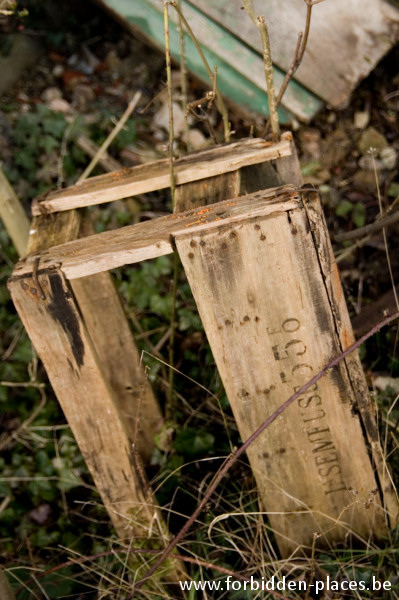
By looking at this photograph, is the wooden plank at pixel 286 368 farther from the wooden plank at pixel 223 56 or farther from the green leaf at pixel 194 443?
the wooden plank at pixel 223 56

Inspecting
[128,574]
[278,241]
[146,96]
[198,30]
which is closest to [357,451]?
[278,241]

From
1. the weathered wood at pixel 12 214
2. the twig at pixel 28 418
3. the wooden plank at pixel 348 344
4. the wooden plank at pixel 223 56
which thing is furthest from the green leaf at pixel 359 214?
the twig at pixel 28 418

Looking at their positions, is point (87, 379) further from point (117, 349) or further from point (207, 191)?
point (207, 191)

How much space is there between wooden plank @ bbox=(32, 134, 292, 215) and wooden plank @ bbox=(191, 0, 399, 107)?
1283mm

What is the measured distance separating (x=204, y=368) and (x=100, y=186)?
1.11 metres

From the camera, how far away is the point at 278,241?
1.73 meters

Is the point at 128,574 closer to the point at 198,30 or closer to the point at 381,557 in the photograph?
the point at 381,557

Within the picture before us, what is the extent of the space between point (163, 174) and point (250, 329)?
63 cm

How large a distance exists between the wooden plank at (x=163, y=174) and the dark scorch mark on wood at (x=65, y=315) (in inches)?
15.3

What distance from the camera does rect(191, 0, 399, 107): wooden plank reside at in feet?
10.2

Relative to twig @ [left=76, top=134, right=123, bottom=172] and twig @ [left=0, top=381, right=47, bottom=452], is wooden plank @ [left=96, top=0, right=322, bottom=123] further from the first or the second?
twig @ [left=0, top=381, right=47, bottom=452]

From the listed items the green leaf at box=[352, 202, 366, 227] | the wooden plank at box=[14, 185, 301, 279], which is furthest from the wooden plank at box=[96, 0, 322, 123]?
the wooden plank at box=[14, 185, 301, 279]

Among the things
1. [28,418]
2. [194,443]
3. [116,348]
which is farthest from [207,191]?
[28,418]

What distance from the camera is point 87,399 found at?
6.36 feet
